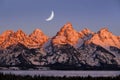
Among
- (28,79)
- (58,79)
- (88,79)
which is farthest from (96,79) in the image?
(28,79)

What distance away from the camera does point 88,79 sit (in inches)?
3558

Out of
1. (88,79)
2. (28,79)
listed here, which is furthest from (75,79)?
(28,79)

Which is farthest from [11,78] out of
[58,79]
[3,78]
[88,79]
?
[88,79]

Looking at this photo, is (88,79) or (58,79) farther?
(58,79)

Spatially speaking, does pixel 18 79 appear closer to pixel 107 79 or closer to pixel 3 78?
pixel 3 78

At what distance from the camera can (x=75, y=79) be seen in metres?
93.9

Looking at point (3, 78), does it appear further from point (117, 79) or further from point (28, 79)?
point (117, 79)

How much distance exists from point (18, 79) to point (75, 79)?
43.4 ft

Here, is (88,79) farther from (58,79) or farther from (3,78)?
(3,78)

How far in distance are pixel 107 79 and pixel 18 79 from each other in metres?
20.8

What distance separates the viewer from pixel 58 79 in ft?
317

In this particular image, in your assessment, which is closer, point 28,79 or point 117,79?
point 117,79

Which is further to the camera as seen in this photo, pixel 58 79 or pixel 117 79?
pixel 58 79

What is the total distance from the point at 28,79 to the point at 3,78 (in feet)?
20.4
